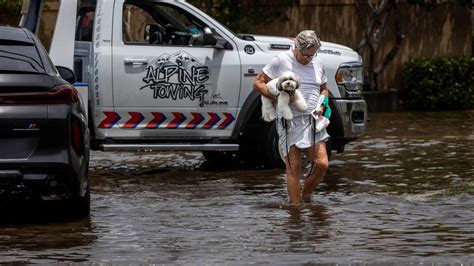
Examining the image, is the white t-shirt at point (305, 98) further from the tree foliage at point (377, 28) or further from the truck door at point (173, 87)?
the tree foliage at point (377, 28)

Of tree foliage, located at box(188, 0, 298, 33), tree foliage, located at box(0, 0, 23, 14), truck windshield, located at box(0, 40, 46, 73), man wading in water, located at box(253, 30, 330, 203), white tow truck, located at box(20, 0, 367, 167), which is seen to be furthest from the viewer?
tree foliage, located at box(0, 0, 23, 14)

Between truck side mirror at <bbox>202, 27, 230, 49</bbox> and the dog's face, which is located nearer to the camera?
the dog's face

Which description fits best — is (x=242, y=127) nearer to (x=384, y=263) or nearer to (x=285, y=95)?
(x=285, y=95)

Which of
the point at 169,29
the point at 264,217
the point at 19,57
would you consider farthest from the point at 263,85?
the point at 169,29

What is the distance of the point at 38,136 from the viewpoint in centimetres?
975

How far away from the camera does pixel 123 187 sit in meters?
12.9

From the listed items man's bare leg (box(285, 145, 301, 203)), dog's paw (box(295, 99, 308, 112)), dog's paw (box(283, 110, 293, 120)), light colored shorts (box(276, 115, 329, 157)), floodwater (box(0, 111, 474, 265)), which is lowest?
floodwater (box(0, 111, 474, 265))

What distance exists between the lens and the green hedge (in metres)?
23.0

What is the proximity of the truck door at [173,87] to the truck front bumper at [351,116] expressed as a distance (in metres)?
1.14

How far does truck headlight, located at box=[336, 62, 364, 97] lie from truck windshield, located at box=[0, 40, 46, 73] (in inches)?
177

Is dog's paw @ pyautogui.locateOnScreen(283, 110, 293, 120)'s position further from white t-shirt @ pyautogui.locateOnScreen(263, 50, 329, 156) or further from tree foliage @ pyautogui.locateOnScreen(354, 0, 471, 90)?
tree foliage @ pyautogui.locateOnScreen(354, 0, 471, 90)

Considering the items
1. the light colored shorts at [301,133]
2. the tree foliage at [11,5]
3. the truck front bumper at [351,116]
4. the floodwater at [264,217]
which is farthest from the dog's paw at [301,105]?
the tree foliage at [11,5]

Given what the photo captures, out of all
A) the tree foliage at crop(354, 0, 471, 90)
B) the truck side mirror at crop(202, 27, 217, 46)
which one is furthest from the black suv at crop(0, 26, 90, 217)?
the tree foliage at crop(354, 0, 471, 90)

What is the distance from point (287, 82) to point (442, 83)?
12.8 meters
